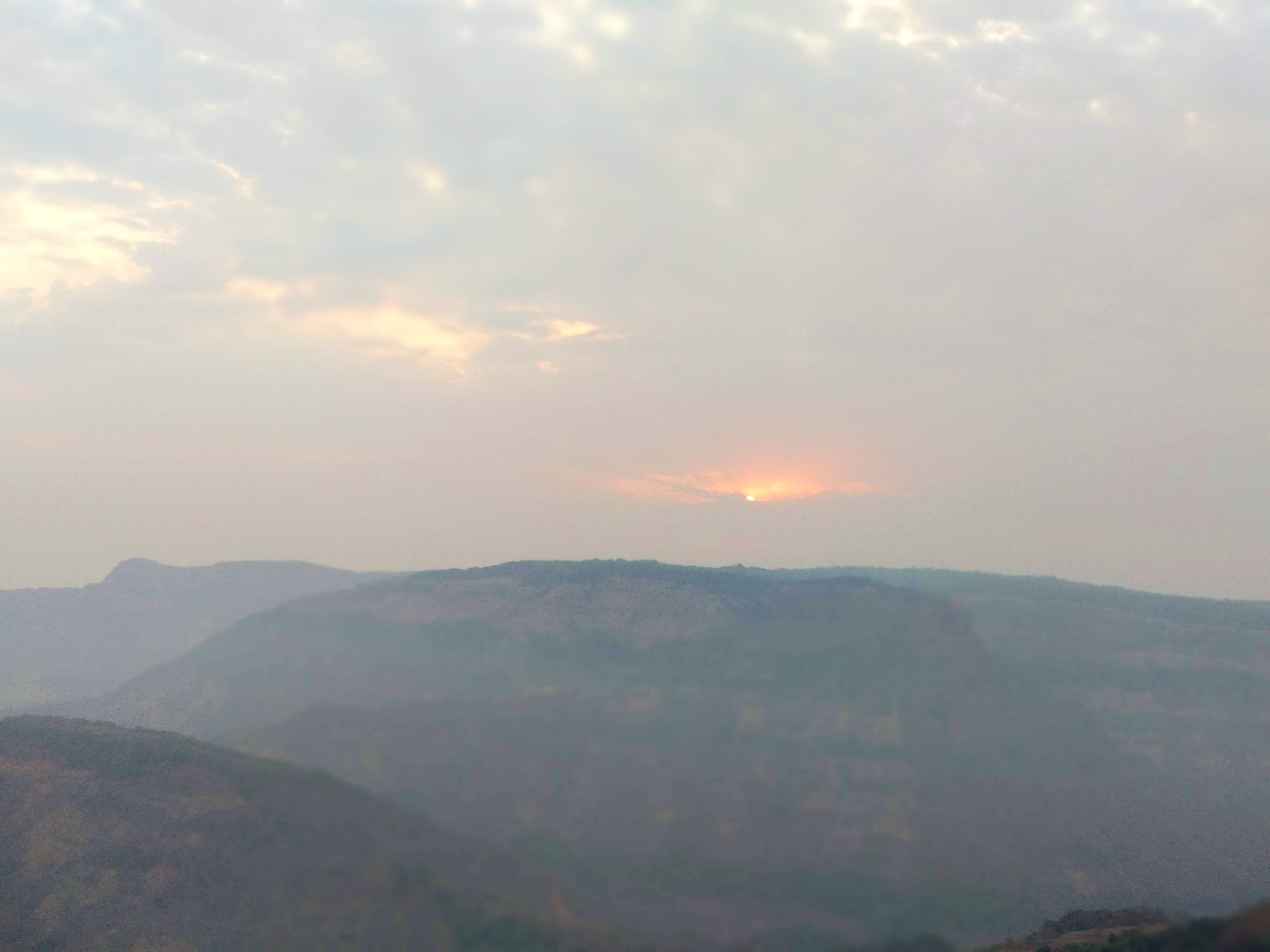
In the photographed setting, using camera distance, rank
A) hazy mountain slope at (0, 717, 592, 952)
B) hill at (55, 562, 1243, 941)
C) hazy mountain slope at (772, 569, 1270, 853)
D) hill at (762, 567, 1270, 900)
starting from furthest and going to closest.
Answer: hazy mountain slope at (772, 569, 1270, 853)
hill at (762, 567, 1270, 900)
hill at (55, 562, 1243, 941)
hazy mountain slope at (0, 717, 592, 952)

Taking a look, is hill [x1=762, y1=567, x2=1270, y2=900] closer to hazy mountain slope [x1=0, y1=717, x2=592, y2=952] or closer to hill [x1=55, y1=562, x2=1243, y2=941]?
hill [x1=55, y1=562, x2=1243, y2=941]

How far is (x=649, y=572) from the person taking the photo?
6599 inches

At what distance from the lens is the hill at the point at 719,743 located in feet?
206

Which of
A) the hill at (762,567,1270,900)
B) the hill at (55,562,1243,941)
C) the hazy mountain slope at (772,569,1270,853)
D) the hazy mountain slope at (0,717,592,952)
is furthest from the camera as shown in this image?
the hazy mountain slope at (772,569,1270,853)

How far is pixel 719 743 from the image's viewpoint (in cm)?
9844

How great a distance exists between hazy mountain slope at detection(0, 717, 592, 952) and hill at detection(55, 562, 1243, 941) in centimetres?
467

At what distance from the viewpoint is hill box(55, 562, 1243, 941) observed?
206 ft

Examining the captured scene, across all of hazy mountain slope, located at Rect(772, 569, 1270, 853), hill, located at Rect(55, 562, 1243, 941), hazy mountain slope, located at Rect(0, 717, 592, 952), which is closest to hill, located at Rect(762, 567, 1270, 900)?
hazy mountain slope, located at Rect(772, 569, 1270, 853)

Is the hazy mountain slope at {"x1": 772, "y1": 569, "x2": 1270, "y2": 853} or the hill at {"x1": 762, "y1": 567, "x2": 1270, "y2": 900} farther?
the hazy mountain slope at {"x1": 772, "y1": 569, "x2": 1270, "y2": 853}

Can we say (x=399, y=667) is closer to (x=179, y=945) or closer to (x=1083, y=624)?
(x=179, y=945)

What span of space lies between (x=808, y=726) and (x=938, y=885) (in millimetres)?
46311

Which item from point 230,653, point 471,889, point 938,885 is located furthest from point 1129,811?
point 230,653

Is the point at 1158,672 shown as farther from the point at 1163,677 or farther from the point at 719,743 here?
the point at 719,743

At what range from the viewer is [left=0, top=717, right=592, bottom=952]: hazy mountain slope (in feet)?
182
